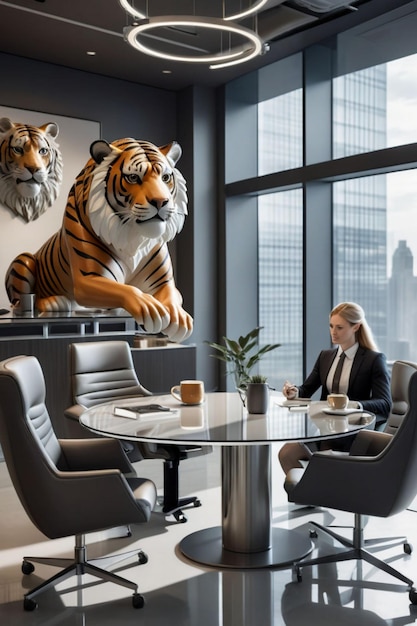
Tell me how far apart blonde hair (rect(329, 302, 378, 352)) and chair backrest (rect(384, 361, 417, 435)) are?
2.33 ft

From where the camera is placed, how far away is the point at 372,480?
8.99 feet

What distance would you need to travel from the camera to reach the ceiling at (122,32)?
5188mm

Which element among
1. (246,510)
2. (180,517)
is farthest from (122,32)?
(246,510)

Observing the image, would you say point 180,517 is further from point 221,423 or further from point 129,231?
point 129,231

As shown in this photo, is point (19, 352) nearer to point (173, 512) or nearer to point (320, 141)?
→ point (173, 512)

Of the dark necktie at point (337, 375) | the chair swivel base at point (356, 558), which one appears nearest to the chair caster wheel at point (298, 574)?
the chair swivel base at point (356, 558)

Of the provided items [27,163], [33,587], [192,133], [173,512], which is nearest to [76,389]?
[173,512]

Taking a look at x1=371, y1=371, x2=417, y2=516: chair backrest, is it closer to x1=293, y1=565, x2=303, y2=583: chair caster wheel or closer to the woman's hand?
x1=293, y1=565, x2=303, y2=583: chair caster wheel

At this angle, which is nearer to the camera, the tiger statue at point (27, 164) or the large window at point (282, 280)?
the tiger statue at point (27, 164)

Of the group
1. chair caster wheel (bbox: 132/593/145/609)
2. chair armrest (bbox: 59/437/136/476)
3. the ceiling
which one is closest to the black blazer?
chair armrest (bbox: 59/437/136/476)

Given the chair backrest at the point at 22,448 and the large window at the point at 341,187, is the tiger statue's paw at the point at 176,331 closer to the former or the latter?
the chair backrest at the point at 22,448

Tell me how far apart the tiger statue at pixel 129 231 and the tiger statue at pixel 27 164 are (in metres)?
1.23

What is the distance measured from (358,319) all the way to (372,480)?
1.43 m

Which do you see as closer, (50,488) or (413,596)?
(50,488)
